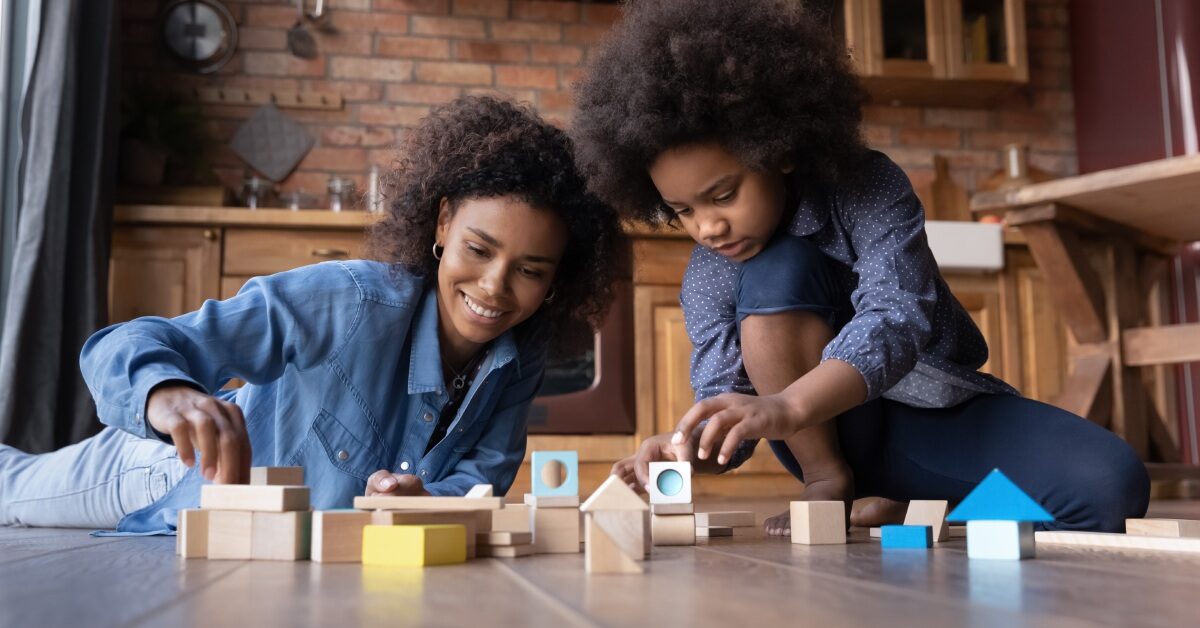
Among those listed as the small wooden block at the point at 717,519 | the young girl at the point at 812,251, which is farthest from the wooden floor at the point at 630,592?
the young girl at the point at 812,251

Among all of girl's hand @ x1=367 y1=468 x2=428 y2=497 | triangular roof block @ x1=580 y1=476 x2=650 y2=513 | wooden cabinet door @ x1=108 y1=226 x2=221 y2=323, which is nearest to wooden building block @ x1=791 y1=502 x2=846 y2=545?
triangular roof block @ x1=580 y1=476 x2=650 y2=513

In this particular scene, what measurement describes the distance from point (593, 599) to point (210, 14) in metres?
3.33

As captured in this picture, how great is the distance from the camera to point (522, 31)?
3662 mm

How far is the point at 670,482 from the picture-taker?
A: 1074mm

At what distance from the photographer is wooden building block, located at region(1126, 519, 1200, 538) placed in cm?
99

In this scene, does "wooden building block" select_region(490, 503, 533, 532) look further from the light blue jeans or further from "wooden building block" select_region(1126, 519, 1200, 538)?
the light blue jeans

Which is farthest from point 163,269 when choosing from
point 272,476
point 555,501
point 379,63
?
point 555,501

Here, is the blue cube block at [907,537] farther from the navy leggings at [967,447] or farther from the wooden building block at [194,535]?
the wooden building block at [194,535]

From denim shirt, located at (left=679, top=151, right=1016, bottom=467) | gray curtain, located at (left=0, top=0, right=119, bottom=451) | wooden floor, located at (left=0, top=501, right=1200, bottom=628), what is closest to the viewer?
wooden floor, located at (left=0, top=501, right=1200, bottom=628)

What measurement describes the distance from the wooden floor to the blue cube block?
65 mm

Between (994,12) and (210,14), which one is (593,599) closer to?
(210,14)

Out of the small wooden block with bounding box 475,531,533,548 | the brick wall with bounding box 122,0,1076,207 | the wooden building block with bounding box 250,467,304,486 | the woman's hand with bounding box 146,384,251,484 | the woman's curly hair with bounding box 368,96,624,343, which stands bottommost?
the small wooden block with bounding box 475,531,533,548

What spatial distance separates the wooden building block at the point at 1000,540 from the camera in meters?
0.85

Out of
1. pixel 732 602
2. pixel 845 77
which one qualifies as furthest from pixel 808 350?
pixel 732 602
